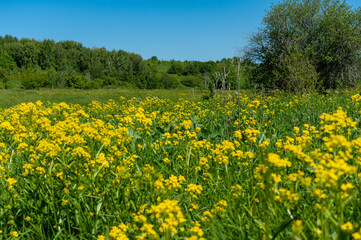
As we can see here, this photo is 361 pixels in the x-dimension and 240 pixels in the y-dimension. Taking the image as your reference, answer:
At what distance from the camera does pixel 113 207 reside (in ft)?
8.56

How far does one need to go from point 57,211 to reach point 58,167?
1.46ft

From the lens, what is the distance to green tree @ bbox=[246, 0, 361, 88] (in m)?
22.7

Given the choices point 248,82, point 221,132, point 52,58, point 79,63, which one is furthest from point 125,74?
point 221,132

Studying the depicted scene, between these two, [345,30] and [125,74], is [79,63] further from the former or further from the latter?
[345,30]

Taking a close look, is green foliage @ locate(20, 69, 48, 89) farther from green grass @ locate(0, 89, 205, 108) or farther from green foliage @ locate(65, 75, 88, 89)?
green grass @ locate(0, 89, 205, 108)

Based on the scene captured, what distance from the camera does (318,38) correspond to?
23406 mm

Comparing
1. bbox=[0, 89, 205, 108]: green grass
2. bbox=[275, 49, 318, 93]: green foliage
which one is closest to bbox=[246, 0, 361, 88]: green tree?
bbox=[275, 49, 318, 93]: green foliage

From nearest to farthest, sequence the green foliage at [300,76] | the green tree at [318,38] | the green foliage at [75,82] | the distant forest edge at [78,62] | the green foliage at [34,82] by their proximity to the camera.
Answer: the green foliage at [300,76]
the green tree at [318,38]
the green foliage at [34,82]
the green foliage at [75,82]
the distant forest edge at [78,62]

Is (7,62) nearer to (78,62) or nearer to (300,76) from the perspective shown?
(78,62)

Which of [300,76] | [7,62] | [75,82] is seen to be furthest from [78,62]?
[300,76]

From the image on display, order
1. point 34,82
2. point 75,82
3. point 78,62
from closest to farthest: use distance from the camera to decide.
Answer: point 34,82, point 75,82, point 78,62

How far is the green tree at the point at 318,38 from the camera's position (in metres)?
22.7

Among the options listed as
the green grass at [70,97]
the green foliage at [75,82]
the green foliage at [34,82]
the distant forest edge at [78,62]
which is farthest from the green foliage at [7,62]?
the green grass at [70,97]

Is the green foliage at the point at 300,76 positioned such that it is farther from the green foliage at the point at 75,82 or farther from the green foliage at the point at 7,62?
the green foliage at the point at 7,62
